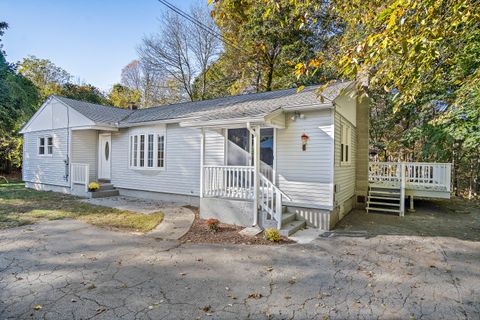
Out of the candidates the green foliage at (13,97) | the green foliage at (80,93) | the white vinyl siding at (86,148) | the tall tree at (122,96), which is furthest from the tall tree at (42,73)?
the white vinyl siding at (86,148)

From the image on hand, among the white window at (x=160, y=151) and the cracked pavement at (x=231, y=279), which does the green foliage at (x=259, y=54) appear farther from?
the cracked pavement at (x=231, y=279)

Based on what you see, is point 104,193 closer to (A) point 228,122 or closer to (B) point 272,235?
(A) point 228,122

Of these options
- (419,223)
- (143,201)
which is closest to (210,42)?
(143,201)

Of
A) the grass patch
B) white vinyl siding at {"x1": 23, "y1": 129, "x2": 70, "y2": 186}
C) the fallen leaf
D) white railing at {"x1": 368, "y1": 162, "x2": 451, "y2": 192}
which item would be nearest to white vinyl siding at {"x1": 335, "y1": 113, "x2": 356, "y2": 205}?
white railing at {"x1": 368, "y1": 162, "x2": 451, "y2": 192}

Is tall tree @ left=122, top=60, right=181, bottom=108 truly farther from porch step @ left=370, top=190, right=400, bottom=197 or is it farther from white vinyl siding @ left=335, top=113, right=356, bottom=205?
porch step @ left=370, top=190, right=400, bottom=197

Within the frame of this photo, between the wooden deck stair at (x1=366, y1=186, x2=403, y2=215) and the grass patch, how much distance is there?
7692 millimetres

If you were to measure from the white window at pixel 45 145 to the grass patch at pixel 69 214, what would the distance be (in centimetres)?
380

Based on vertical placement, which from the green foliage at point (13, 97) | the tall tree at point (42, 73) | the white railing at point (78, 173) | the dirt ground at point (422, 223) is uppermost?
the tall tree at point (42, 73)

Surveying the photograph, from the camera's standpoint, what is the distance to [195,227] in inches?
271

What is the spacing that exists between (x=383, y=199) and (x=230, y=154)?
20.8ft

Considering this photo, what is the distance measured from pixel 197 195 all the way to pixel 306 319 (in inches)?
273

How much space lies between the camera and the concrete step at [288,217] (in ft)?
22.5

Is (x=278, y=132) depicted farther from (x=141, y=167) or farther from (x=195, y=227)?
(x=141, y=167)

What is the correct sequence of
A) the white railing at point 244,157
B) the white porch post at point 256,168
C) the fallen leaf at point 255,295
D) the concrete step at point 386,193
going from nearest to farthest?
the fallen leaf at point 255,295, the white porch post at point 256,168, the white railing at point 244,157, the concrete step at point 386,193
